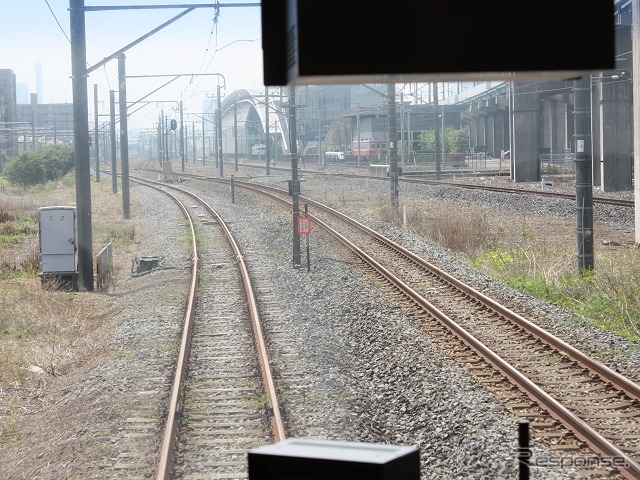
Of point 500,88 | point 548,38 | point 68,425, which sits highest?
point 500,88

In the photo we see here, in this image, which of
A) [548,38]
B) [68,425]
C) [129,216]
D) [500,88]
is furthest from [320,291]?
[500,88]

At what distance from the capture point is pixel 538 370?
1052 centimetres

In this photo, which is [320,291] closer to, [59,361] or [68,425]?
[59,361]

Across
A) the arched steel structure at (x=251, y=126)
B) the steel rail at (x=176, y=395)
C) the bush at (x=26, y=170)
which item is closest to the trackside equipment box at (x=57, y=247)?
the steel rail at (x=176, y=395)

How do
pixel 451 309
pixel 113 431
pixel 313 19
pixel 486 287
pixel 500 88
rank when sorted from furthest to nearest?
pixel 500 88 → pixel 486 287 → pixel 451 309 → pixel 113 431 → pixel 313 19

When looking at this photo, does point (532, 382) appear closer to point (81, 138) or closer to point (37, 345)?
point (37, 345)

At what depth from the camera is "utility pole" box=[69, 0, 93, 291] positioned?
1767 centimetres

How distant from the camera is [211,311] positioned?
15.3m

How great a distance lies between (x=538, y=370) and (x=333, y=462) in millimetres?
8411

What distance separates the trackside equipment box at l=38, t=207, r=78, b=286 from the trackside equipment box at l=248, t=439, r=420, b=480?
54.3 feet

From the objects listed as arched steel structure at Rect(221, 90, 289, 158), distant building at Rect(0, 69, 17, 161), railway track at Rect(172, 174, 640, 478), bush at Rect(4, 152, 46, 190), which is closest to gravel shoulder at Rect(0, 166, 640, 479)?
railway track at Rect(172, 174, 640, 478)

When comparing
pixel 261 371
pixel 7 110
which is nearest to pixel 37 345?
pixel 261 371

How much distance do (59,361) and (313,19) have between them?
10.0 metres

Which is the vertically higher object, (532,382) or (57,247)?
(57,247)
